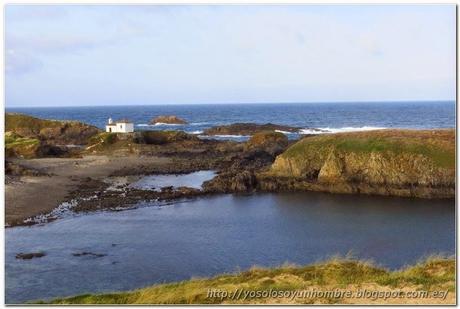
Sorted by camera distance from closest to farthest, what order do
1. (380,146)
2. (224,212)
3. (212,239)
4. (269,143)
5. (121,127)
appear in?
(212,239) → (224,212) → (380,146) → (269,143) → (121,127)

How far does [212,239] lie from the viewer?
31391mm

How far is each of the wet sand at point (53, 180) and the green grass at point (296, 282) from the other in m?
20.5

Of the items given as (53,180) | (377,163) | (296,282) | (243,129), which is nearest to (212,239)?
(296,282)

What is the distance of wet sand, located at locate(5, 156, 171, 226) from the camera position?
40.1 m

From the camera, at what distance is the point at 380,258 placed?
27.5m

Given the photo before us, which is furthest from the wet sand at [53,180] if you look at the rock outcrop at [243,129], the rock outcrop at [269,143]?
the rock outcrop at [243,129]

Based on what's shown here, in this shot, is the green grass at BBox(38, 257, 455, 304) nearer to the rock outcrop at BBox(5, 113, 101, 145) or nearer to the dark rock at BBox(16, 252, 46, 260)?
the dark rock at BBox(16, 252, 46, 260)

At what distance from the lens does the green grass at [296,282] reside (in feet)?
56.1

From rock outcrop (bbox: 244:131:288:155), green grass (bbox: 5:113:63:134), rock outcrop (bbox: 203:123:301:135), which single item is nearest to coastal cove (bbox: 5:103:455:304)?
rock outcrop (bbox: 244:131:288:155)

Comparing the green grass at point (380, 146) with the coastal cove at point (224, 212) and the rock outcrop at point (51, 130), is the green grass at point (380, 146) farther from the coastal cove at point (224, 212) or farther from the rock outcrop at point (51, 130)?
the rock outcrop at point (51, 130)

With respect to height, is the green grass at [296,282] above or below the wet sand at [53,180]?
above

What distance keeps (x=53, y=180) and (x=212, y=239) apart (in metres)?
26.2

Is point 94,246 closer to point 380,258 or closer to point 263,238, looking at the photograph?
point 263,238

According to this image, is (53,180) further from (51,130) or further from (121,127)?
(51,130)
